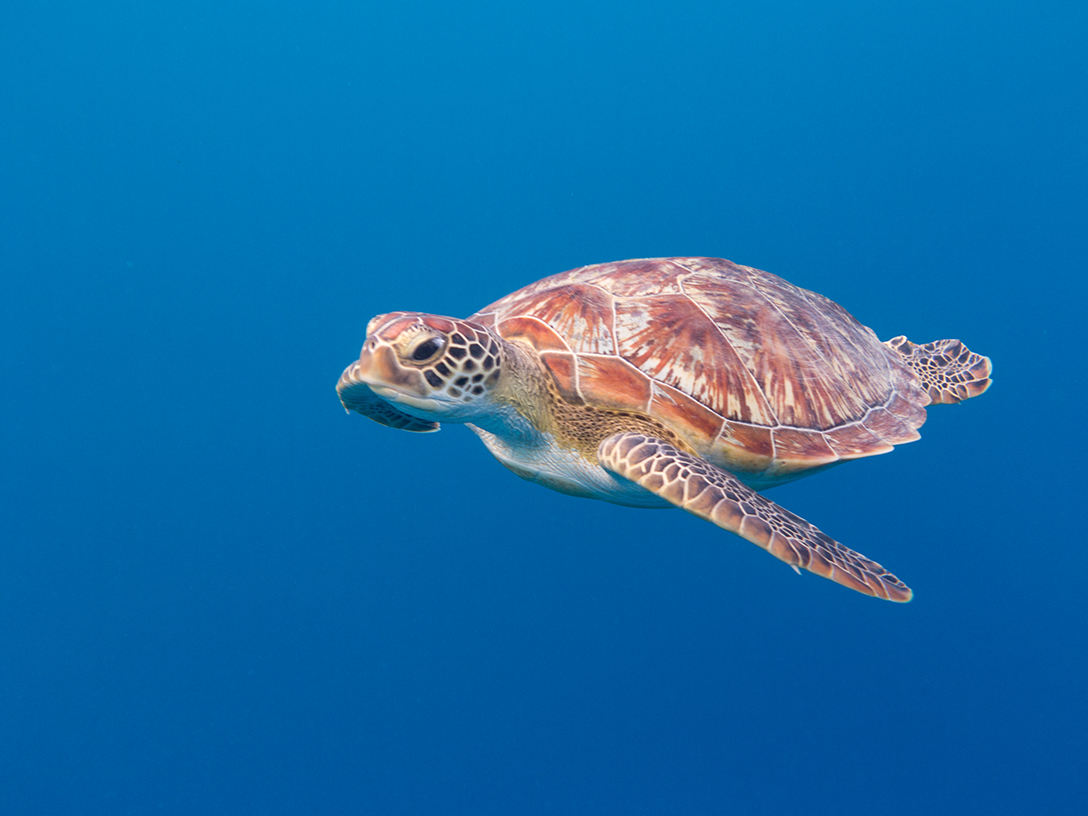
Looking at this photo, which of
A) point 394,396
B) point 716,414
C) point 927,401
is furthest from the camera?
point 927,401

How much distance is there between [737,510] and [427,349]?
4.25 ft

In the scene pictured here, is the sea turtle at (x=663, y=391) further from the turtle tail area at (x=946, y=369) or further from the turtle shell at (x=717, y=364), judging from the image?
the turtle tail area at (x=946, y=369)

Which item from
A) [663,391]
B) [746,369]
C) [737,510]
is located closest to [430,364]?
[663,391]

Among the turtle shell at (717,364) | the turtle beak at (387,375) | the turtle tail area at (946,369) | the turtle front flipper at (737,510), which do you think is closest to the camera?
the turtle front flipper at (737,510)

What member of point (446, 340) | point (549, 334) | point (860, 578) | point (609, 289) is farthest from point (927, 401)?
point (446, 340)

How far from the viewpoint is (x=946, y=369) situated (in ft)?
12.1

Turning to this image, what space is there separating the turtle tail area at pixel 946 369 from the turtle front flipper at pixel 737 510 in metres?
1.84

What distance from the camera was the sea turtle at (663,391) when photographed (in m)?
2.09

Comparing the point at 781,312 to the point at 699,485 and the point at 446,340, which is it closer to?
the point at 699,485

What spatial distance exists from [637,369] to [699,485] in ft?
2.16

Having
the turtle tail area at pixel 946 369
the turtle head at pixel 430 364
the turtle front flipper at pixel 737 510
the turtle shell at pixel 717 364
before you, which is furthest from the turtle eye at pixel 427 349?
the turtle tail area at pixel 946 369

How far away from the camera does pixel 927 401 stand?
328 centimetres

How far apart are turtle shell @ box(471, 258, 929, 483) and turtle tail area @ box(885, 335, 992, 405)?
59 centimetres

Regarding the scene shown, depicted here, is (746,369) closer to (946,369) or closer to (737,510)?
(737,510)
